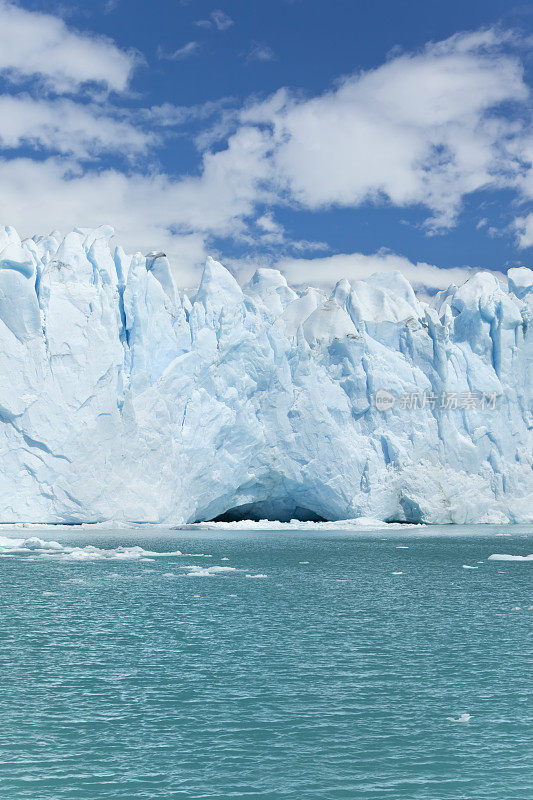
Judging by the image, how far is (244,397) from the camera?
47.7 meters

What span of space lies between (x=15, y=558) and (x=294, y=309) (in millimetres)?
31646

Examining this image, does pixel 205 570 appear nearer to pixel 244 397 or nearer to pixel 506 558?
pixel 506 558

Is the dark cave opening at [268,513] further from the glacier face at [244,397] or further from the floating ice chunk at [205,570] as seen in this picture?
the floating ice chunk at [205,570]

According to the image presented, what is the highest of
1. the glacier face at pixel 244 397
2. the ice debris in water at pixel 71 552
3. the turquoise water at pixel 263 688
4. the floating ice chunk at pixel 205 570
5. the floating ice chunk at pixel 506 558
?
the glacier face at pixel 244 397

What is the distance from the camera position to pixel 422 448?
5078 cm

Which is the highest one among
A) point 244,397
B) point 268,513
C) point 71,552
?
point 244,397

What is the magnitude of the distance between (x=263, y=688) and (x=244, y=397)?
36.0 metres

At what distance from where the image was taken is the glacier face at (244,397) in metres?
41.3

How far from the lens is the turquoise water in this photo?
331 inches

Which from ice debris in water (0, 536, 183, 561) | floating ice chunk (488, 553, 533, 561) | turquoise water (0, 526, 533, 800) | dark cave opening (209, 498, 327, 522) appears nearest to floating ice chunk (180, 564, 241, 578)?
turquoise water (0, 526, 533, 800)

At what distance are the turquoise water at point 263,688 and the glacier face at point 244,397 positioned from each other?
57.9 feet

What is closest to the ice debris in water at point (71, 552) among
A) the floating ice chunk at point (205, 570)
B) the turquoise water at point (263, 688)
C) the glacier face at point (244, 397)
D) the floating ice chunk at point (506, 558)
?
the floating ice chunk at point (205, 570)

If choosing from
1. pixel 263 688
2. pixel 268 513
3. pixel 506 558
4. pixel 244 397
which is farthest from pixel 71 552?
pixel 268 513

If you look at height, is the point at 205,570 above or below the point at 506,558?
above
